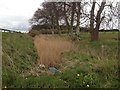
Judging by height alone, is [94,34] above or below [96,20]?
below

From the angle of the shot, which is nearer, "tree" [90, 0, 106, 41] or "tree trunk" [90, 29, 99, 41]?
"tree" [90, 0, 106, 41]

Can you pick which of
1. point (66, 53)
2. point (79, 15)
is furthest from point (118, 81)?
point (79, 15)

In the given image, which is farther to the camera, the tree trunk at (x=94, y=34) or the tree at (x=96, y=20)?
the tree trunk at (x=94, y=34)

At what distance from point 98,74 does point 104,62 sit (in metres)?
0.81

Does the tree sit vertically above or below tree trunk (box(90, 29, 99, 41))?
above

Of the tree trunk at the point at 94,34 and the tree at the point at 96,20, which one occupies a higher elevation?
the tree at the point at 96,20

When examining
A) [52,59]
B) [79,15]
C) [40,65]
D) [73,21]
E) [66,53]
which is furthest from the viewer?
[73,21]

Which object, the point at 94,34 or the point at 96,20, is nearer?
the point at 96,20

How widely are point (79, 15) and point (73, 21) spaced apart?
11.3 feet

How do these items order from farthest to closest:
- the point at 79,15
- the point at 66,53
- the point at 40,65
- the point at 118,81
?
1. the point at 79,15
2. the point at 66,53
3. the point at 40,65
4. the point at 118,81

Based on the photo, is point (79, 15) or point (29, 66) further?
point (79, 15)

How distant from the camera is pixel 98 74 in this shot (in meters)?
9.41

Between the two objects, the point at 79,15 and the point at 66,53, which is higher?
the point at 79,15

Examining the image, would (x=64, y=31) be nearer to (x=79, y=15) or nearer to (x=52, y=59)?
(x=79, y=15)
